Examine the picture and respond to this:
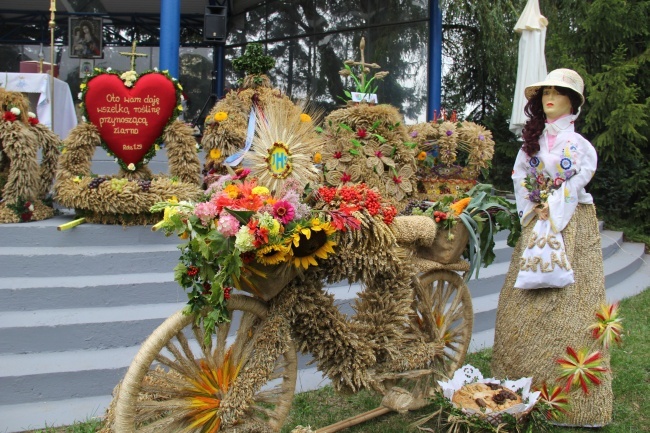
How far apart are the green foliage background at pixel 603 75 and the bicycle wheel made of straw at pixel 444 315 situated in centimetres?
634

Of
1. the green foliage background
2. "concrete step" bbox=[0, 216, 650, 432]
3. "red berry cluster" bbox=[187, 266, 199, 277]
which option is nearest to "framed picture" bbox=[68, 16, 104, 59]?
the green foliage background

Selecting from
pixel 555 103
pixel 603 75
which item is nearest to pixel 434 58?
pixel 603 75

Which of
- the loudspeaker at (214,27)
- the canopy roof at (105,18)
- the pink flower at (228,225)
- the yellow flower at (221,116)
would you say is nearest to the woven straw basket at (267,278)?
the pink flower at (228,225)

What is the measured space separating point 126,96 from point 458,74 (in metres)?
9.30

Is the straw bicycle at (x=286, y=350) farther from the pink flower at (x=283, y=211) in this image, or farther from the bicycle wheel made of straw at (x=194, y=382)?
the pink flower at (x=283, y=211)

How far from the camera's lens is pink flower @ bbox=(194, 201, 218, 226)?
246 cm

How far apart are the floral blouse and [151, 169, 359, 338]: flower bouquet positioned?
145 cm

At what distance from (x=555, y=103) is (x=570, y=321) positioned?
1.22 m

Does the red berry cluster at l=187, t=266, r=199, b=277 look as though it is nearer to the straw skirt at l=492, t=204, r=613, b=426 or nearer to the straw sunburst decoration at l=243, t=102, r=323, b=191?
the straw sunburst decoration at l=243, t=102, r=323, b=191

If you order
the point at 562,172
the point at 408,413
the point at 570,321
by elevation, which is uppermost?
the point at 562,172

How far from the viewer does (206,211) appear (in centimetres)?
246

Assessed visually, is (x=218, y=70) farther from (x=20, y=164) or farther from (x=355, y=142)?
(x=355, y=142)

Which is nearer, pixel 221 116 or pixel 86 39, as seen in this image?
pixel 221 116

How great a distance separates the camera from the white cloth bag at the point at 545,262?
344cm
